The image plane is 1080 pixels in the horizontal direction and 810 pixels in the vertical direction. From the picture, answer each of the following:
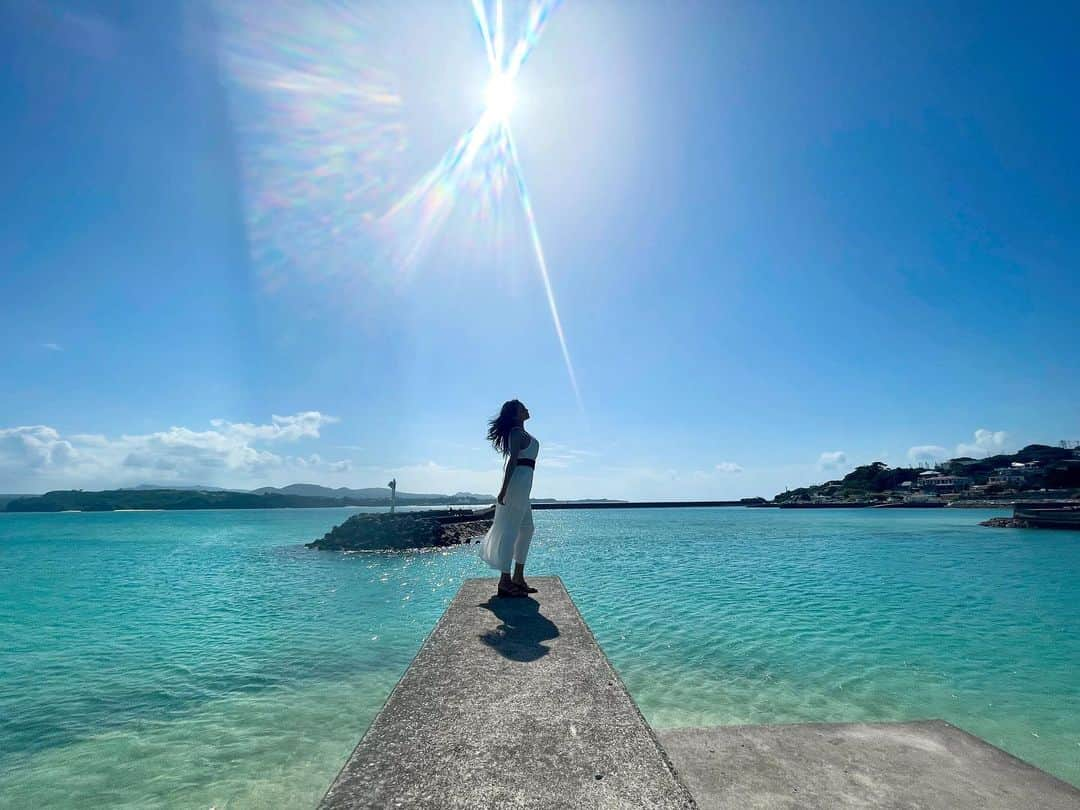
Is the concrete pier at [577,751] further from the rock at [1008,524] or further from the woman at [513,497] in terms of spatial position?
the rock at [1008,524]

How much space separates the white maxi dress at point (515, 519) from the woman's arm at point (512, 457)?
3 centimetres

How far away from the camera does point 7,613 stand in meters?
16.3

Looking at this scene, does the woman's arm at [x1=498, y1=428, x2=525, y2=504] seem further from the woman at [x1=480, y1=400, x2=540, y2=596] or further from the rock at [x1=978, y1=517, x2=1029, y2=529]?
the rock at [x1=978, y1=517, x2=1029, y2=529]

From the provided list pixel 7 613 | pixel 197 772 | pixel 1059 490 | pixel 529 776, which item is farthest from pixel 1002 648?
pixel 1059 490

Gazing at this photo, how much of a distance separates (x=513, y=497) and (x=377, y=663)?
21.5ft

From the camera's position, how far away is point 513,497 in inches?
219

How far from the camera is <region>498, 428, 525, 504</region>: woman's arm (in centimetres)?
554

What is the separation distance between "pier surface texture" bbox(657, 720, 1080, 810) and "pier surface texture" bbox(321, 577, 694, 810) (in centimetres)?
168

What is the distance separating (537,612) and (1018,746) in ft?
20.5

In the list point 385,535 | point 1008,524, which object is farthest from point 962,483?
point 385,535

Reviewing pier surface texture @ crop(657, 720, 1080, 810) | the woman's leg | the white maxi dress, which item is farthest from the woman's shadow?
pier surface texture @ crop(657, 720, 1080, 810)

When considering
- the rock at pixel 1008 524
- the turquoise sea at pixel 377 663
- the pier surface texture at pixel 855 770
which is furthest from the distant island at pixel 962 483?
the pier surface texture at pixel 855 770

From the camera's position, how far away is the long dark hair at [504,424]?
5776 millimetres

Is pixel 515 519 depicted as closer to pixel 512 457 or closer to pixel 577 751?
pixel 512 457
